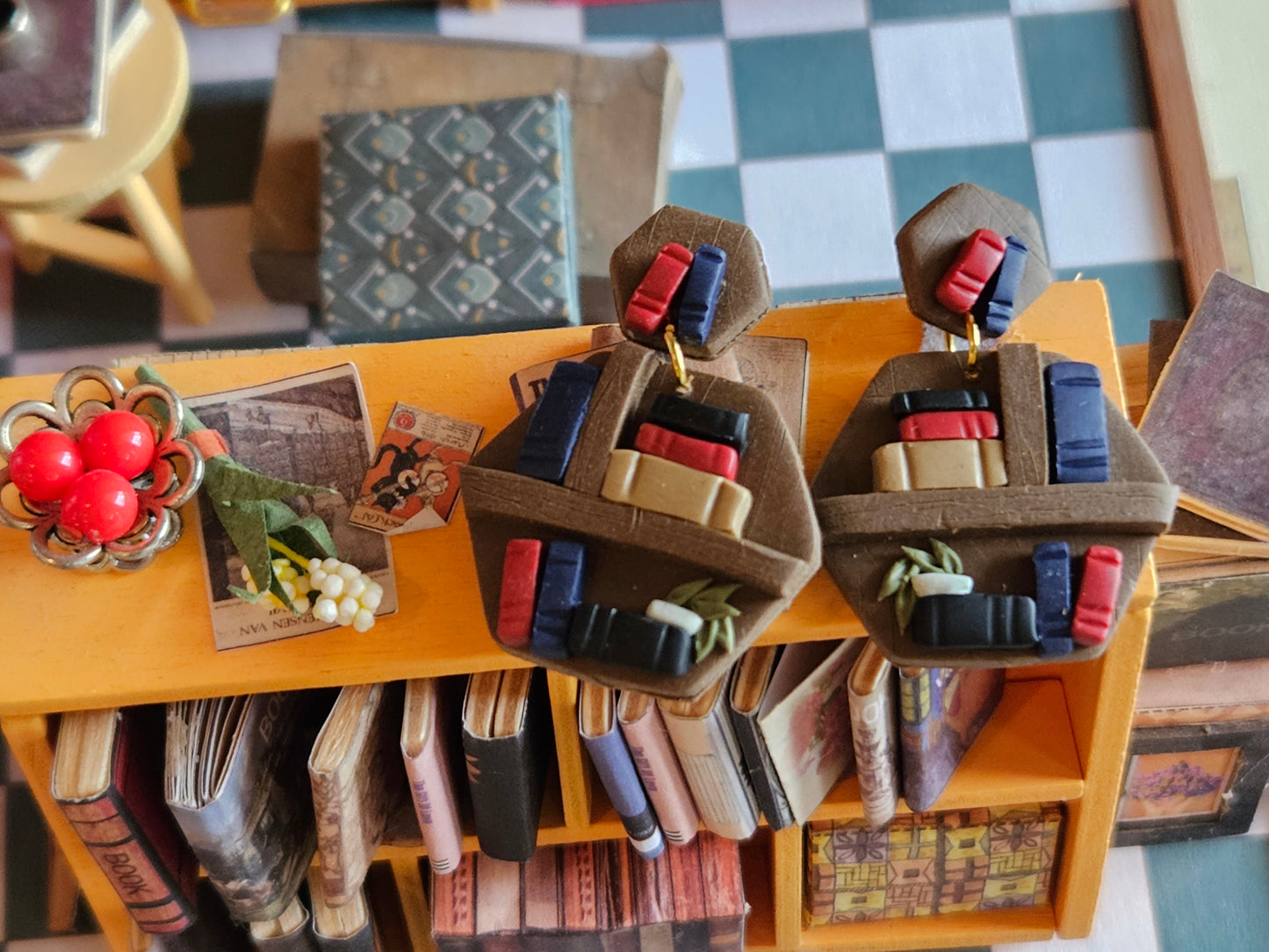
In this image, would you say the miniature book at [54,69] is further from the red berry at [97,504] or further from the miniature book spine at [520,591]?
the miniature book spine at [520,591]

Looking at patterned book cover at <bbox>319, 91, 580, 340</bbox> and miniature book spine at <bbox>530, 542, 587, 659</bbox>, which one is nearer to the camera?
miniature book spine at <bbox>530, 542, 587, 659</bbox>

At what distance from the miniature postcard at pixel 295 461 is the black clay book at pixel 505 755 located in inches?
5.6

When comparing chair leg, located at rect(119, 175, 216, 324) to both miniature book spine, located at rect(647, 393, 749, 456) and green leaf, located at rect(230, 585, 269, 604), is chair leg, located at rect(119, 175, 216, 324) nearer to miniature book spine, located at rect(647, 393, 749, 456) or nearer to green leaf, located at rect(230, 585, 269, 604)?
green leaf, located at rect(230, 585, 269, 604)

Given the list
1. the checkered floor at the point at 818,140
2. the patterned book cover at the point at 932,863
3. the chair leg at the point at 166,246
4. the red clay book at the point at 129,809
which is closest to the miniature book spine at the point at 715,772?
the patterned book cover at the point at 932,863

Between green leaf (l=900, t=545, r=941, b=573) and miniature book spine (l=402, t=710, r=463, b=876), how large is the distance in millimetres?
507

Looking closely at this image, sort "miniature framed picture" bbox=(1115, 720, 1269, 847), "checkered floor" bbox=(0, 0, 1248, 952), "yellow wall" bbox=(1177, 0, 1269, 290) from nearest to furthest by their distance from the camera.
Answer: "miniature framed picture" bbox=(1115, 720, 1269, 847) < "yellow wall" bbox=(1177, 0, 1269, 290) < "checkered floor" bbox=(0, 0, 1248, 952)

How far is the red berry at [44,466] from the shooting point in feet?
3.36

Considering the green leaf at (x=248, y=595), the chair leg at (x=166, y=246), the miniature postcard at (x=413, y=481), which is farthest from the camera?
the chair leg at (x=166, y=246)

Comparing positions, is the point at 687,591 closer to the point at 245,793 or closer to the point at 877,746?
the point at 877,746

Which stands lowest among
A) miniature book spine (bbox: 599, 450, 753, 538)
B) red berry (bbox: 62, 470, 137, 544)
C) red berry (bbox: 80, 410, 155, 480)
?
miniature book spine (bbox: 599, 450, 753, 538)

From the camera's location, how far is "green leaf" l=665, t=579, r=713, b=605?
934 millimetres

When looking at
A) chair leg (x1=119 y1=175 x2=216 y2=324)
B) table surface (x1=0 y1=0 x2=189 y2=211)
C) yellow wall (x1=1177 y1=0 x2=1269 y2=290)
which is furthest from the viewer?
yellow wall (x1=1177 y1=0 x2=1269 y2=290)

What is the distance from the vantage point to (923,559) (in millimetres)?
963

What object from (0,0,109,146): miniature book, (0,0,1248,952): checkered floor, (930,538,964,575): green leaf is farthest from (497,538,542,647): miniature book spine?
(0,0,1248,952): checkered floor
